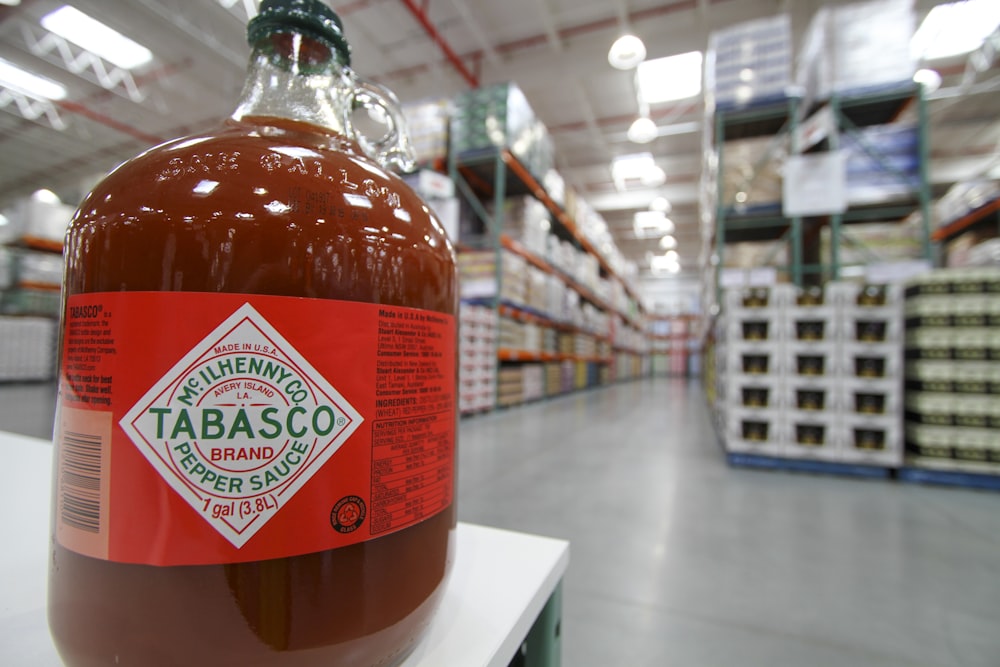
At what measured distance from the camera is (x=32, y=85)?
7656mm

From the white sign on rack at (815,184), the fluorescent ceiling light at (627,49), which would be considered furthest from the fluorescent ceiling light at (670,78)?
the white sign on rack at (815,184)

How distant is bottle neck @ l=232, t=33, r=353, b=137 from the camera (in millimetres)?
404

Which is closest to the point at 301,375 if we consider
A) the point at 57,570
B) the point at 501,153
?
the point at 57,570

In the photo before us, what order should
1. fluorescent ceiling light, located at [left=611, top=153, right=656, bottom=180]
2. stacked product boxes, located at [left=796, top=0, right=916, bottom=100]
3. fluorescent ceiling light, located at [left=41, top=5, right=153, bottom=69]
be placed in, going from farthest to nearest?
1. fluorescent ceiling light, located at [left=611, top=153, right=656, bottom=180]
2. fluorescent ceiling light, located at [left=41, top=5, right=153, bottom=69]
3. stacked product boxes, located at [left=796, top=0, right=916, bottom=100]

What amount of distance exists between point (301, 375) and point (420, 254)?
13 cm

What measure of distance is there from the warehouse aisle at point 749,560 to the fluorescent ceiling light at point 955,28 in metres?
5.94

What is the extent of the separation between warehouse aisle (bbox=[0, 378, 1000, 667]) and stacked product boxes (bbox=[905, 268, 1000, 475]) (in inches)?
8.5

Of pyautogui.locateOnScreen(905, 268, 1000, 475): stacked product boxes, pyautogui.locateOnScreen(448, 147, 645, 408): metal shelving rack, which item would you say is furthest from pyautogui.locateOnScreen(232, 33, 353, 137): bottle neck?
pyautogui.locateOnScreen(448, 147, 645, 408): metal shelving rack

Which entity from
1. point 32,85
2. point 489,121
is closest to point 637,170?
point 489,121

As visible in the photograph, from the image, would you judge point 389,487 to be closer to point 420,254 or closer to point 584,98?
point 420,254

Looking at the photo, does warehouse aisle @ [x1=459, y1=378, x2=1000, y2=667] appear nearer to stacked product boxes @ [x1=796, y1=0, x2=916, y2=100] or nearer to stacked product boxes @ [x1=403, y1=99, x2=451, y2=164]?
stacked product boxes @ [x1=796, y1=0, x2=916, y2=100]

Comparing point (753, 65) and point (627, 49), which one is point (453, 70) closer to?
point (627, 49)

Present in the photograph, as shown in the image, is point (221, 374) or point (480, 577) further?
point (480, 577)

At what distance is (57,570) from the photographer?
32 cm
